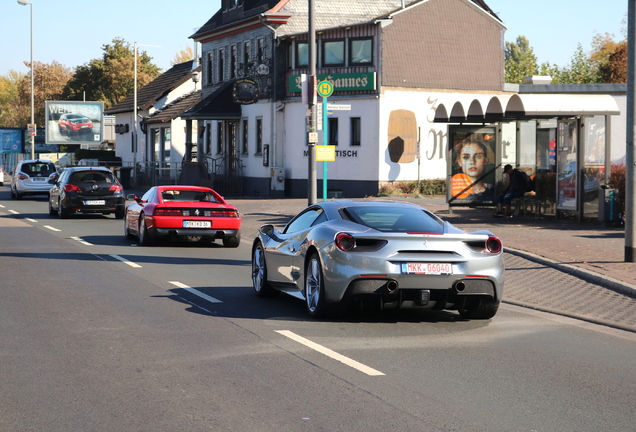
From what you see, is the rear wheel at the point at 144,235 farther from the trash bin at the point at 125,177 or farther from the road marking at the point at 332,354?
the trash bin at the point at 125,177

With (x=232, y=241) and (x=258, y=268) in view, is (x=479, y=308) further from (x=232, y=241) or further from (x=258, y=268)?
(x=232, y=241)

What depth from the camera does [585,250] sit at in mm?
17359

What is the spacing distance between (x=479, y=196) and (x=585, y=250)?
10423mm

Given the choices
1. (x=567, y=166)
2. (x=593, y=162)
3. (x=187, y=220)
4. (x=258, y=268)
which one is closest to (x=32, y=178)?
(x=187, y=220)

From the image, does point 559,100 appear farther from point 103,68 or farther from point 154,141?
point 103,68

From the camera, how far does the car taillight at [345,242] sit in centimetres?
984

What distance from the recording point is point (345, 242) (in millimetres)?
9891

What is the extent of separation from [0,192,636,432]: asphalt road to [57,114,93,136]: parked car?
67318 mm

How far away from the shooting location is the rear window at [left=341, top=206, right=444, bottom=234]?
33.9ft

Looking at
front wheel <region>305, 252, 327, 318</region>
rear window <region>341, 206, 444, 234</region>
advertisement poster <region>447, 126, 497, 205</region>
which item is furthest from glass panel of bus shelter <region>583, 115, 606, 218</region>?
front wheel <region>305, 252, 327, 318</region>

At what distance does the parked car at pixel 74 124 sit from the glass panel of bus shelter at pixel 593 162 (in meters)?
60.5

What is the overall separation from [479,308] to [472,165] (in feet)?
58.4

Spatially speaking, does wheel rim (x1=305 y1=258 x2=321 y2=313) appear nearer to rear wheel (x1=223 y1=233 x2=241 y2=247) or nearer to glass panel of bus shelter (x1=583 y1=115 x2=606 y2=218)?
rear wheel (x1=223 y1=233 x2=241 y2=247)

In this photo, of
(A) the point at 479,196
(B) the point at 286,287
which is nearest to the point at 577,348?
(B) the point at 286,287
